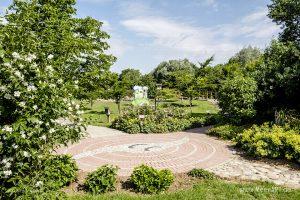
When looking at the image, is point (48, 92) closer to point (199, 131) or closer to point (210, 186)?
point (210, 186)

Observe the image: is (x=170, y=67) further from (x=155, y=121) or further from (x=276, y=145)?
(x=276, y=145)

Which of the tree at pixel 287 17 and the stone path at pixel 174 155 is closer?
the stone path at pixel 174 155

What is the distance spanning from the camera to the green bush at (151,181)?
11062 millimetres

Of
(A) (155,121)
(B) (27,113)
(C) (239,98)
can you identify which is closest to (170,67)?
(A) (155,121)

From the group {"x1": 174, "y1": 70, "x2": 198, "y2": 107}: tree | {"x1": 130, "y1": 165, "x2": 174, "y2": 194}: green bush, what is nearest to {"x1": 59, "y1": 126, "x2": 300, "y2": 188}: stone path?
{"x1": 130, "y1": 165, "x2": 174, "y2": 194}: green bush

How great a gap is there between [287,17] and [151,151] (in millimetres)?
14434

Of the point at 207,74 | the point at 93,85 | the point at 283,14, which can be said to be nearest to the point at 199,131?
the point at 93,85

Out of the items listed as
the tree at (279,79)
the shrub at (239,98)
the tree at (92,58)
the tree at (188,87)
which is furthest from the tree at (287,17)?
the tree at (188,87)

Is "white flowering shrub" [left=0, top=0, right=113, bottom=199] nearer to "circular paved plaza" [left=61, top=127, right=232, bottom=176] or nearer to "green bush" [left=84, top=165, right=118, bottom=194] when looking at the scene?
"green bush" [left=84, top=165, right=118, bottom=194]

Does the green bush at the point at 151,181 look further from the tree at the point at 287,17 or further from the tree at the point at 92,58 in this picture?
the tree at the point at 287,17

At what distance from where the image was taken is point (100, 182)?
11.0 m

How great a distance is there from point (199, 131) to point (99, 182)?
13.7m

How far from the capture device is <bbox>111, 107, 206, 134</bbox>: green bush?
23359 millimetres

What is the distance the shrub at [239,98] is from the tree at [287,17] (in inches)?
194
